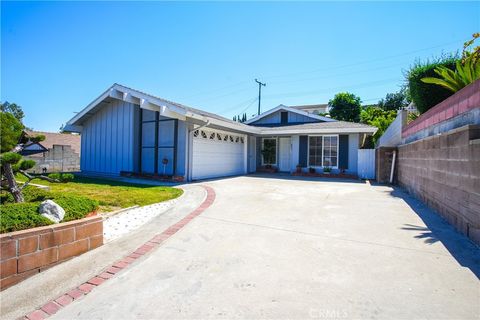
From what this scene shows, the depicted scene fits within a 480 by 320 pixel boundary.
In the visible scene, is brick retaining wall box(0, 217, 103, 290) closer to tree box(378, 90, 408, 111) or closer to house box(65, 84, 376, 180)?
house box(65, 84, 376, 180)

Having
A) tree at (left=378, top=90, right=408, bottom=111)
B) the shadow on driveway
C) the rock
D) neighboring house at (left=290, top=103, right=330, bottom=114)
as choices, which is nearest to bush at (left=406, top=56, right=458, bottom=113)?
the shadow on driveway

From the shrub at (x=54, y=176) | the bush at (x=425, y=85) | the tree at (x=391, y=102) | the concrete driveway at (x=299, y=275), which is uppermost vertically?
the tree at (x=391, y=102)

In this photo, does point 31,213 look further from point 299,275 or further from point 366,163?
point 366,163

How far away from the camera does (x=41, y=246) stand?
2.97m

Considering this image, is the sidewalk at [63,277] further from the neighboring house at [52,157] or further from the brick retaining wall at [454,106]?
the neighboring house at [52,157]

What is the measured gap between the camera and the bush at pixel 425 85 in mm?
7859

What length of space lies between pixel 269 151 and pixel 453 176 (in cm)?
1261

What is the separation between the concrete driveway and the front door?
37.6ft

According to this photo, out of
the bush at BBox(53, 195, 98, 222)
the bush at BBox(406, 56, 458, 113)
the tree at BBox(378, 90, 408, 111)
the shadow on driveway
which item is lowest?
the shadow on driveway

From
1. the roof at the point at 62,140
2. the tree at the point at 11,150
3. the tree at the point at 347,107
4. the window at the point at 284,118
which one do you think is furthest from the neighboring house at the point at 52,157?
the tree at the point at 347,107

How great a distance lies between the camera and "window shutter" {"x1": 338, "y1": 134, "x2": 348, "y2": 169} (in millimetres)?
14055

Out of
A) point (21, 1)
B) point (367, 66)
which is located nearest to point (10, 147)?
point (21, 1)

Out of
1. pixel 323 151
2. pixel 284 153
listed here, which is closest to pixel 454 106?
pixel 323 151

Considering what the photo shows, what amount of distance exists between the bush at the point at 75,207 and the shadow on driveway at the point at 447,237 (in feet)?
17.1
